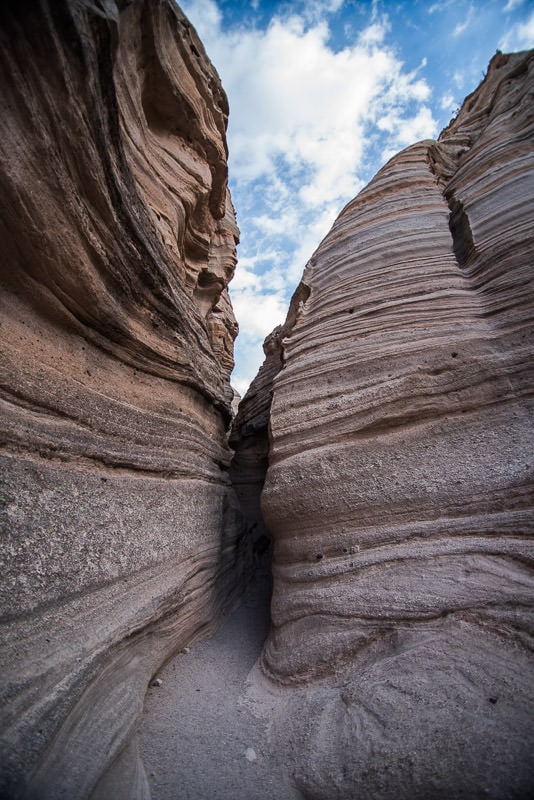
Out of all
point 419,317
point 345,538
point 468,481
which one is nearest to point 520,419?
point 468,481

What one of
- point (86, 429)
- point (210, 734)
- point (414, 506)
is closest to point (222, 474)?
point (86, 429)

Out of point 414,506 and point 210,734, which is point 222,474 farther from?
point 210,734

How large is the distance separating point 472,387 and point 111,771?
4.00m

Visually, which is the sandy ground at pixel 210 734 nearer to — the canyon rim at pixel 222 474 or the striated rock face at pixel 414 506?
the canyon rim at pixel 222 474

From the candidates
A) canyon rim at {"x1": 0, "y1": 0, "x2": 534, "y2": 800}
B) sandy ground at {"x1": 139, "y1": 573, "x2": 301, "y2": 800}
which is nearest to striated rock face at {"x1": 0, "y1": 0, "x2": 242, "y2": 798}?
canyon rim at {"x1": 0, "y1": 0, "x2": 534, "y2": 800}

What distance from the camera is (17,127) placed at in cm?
231

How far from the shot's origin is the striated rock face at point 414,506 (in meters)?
1.99

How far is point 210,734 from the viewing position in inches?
97.6

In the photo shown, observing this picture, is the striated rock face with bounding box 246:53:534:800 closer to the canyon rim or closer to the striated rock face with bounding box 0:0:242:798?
the canyon rim

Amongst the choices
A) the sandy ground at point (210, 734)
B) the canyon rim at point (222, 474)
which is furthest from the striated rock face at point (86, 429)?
the sandy ground at point (210, 734)

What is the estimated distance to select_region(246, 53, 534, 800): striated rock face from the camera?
199 cm

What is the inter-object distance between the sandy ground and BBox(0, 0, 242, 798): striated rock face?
19 centimetres

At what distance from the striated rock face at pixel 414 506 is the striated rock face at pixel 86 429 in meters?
1.12

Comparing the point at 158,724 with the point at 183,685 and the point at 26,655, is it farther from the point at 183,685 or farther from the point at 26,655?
the point at 26,655
